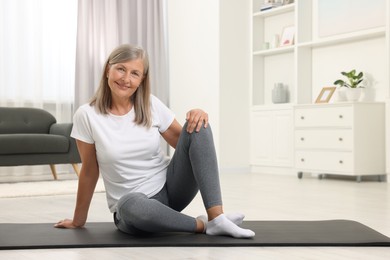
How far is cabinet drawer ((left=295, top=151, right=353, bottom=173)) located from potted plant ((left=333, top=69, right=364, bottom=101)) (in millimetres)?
535

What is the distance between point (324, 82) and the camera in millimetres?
6566

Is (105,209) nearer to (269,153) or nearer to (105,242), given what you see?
(105,242)

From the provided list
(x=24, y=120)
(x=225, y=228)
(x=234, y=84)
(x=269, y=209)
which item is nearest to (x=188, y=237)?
(x=225, y=228)

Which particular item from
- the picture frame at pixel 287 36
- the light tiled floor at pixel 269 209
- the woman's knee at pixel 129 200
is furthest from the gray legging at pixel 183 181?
the picture frame at pixel 287 36

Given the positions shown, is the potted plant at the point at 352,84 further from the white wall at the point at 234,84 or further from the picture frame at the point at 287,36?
the white wall at the point at 234,84

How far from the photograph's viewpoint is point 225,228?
2348 millimetres

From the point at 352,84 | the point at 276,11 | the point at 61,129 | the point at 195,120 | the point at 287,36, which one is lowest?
the point at 61,129

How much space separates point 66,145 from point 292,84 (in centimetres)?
252

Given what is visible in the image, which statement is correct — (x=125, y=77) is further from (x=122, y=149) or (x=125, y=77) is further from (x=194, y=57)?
(x=194, y=57)

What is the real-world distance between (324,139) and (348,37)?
38.1 inches

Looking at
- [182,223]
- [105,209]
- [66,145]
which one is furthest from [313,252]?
[66,145]

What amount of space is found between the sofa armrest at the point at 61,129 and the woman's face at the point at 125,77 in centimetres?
368

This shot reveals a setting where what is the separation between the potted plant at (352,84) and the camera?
19.2 ft

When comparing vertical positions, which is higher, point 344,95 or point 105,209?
point 344,95
